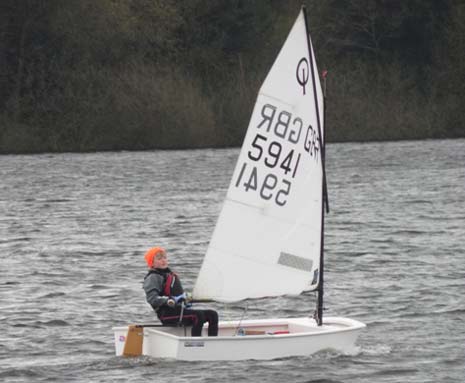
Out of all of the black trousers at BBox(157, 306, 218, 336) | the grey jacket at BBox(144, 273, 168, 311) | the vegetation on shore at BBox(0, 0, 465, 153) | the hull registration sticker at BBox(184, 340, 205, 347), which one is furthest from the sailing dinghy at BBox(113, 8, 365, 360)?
the vegetation on shore at BBox(0, 0, 465, 153)

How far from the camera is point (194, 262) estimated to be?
29812 mm

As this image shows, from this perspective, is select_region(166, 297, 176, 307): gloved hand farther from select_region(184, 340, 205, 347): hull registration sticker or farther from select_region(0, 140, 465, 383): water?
select_region(0, 140, 465, 383): water

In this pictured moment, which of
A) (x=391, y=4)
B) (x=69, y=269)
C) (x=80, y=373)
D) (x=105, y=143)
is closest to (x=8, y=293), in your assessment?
(x=69, y=269)

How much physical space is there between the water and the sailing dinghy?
29 cm

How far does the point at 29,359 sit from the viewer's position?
62.1 ft

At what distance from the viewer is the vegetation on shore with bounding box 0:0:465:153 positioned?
65.3 metres

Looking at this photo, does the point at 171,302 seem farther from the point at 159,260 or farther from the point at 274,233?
the point at 274,233

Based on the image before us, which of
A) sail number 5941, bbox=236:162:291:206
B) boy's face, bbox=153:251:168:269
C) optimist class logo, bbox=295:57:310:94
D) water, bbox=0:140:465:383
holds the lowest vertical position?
water, bbox=0:140:465:383

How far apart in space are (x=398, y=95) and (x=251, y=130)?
51.2 metres

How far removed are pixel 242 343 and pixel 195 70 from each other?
54.1 meters

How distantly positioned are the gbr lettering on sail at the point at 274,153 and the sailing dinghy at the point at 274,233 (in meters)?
0.01

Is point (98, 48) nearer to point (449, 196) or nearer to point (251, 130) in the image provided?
point (449, 196)

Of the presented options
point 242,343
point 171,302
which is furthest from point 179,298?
point 242,343

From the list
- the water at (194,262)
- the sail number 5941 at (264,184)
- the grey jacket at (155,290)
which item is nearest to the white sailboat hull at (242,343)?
the water at (194,262)
